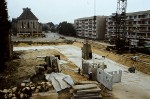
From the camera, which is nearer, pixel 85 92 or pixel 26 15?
pixel 85 92

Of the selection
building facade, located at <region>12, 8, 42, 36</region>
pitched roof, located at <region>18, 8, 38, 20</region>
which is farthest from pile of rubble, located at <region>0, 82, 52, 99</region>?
pitched roof, located at <region>18, 8, 38, 20</region>

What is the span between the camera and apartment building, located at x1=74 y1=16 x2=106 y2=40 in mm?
85062

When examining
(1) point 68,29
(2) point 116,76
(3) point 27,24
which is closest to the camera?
(2) point 116,76

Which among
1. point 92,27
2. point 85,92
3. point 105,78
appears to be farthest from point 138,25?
point 85,92

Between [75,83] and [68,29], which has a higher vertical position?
[68,29]

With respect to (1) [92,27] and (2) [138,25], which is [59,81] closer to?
(2) [138,25]

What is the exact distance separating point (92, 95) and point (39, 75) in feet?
21.8

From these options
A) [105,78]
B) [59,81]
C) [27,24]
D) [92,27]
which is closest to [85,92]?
[59,81]

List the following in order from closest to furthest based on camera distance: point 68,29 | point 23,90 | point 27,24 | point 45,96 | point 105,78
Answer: point 45,96 → point 23,90 → point 105,78 → point 27,24 → point 68,29

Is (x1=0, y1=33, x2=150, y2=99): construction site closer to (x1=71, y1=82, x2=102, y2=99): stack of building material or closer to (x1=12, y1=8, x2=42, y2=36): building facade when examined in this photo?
(x1=71, y1=82, x2=102, y2=99): stack of building material

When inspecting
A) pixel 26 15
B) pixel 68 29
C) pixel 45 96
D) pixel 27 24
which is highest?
pixel 26 15

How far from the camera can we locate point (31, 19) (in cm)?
8675

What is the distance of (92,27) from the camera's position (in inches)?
3516

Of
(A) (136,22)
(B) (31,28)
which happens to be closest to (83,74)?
(A) (136,22)
